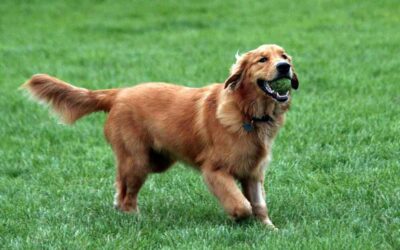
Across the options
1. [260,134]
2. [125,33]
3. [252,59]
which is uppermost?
[252,59]

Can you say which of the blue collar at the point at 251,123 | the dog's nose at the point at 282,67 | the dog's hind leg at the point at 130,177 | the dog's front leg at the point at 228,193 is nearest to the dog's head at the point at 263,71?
the dog's nose at the point at 282,67

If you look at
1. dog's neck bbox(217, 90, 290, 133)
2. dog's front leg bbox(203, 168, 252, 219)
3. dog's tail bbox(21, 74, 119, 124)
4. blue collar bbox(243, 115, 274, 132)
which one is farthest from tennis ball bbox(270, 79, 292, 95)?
dog's tail bbox(21, 74, 119, 124)

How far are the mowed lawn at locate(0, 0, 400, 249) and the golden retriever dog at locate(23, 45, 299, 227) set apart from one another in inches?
10.6

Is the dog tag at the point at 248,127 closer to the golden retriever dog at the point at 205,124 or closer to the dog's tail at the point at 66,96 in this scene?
the golden retriever dog at the point at 205,124

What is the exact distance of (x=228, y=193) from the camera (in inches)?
A: 236

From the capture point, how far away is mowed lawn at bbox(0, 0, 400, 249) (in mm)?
5766

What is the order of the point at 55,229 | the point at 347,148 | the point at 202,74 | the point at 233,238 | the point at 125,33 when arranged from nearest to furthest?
the point at 233,238, the point at 55,229, the point at 347,148, the point at 202,74, the point at 125,33

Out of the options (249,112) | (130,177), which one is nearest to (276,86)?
(249,112)

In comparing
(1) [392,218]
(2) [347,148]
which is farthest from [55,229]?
(2) [347,148]

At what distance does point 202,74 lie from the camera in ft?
42.5

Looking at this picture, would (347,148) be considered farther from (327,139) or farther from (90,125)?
(90,125)

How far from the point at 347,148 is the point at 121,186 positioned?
259cm

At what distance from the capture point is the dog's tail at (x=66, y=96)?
7.05 m

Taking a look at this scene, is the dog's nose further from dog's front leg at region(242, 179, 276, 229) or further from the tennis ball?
dog's front leg at region(242, 179, 276, 229)
